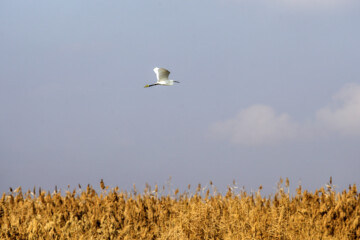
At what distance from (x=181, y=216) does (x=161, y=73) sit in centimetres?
250

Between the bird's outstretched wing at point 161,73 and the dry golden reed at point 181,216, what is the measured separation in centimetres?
183

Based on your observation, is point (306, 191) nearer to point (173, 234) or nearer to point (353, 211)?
point (353, 211)

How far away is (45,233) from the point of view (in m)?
5.79

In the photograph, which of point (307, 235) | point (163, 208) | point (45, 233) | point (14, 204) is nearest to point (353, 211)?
point (307, 235)

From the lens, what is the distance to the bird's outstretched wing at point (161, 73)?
27.5 ft

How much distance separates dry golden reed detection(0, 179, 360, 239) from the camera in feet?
20.8

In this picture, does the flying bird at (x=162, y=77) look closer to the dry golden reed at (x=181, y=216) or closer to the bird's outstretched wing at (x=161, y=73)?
the bird's outstretched wing at (x=161, y=73)

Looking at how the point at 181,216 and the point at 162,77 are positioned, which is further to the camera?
the point at 162,77

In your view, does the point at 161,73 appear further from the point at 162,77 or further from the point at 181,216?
the point at 181,216

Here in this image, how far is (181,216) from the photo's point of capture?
7109 mm

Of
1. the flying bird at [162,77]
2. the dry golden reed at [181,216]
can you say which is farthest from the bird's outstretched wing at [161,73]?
the dry golden reed at [181,216]

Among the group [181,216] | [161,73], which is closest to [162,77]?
[161,73]

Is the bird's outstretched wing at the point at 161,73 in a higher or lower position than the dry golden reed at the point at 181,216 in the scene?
higher

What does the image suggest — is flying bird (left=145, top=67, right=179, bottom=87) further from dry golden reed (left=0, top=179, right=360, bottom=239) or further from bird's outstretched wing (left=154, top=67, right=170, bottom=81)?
dry golden reed (left=0, top=179, right=360, bottom=239)
